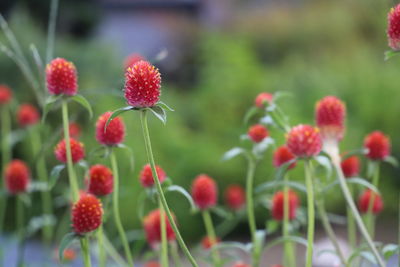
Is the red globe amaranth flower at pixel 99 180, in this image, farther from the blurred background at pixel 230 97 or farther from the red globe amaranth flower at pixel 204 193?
the blurred background at pixel 230 97

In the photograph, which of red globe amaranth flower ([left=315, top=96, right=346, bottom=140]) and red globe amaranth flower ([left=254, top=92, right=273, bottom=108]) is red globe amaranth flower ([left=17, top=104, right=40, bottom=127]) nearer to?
red globe amaranth flower ([left=254, top=92, right=273, bottom=108])

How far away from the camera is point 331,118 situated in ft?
3.99

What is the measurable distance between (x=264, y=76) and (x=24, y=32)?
2.17 metres

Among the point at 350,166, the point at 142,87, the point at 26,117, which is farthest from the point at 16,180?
the point at 142,87

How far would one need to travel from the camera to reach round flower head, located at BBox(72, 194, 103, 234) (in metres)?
0.99

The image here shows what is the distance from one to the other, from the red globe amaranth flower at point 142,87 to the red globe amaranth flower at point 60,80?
232 mm

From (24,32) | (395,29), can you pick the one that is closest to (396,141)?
(24,32)

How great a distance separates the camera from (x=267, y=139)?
1.34 m

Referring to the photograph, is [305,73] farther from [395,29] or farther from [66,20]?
[66,20]

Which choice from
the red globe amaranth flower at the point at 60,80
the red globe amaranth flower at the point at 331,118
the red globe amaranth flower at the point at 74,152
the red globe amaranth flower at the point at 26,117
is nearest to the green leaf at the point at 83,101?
the red globe amaranth flower at the point at 60,80

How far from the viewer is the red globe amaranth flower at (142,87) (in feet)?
2.86

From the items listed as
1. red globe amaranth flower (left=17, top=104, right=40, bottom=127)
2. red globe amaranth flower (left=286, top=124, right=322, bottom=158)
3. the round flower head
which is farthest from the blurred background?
the round flower head

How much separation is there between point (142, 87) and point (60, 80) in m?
0.28

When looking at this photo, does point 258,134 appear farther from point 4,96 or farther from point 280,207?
point 4,96
